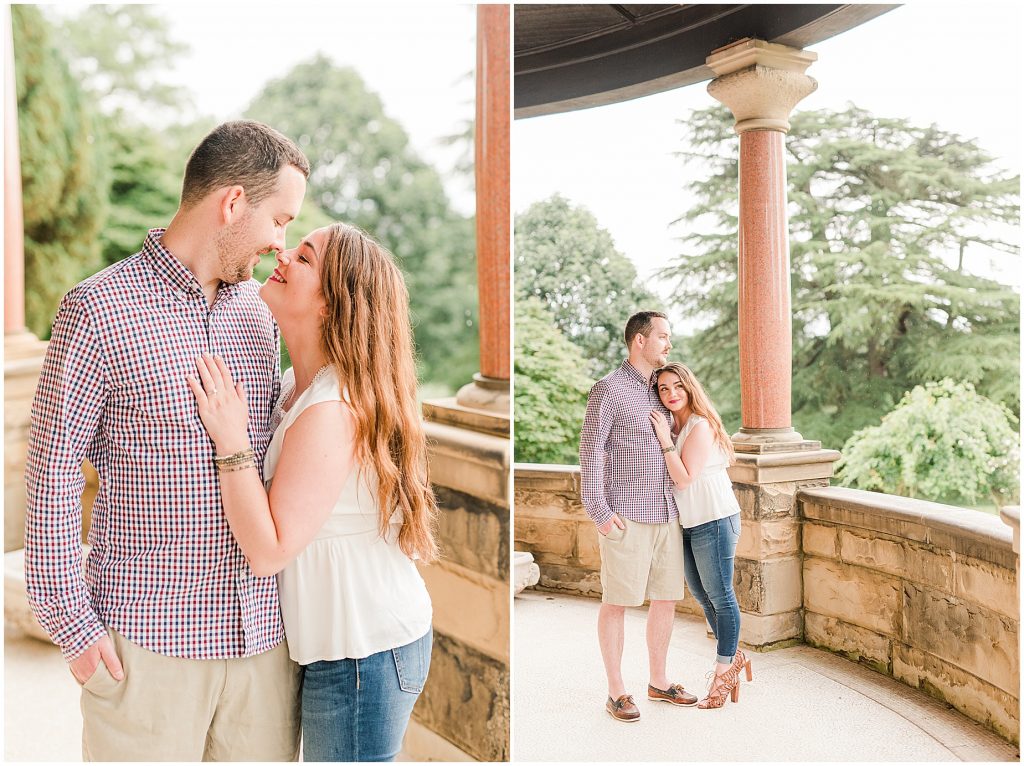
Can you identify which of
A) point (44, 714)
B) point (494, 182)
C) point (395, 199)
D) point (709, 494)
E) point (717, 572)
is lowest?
point (44, 714)

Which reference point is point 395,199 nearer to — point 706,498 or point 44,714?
point 44,714

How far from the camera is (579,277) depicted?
7.39 ft

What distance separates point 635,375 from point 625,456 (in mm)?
219

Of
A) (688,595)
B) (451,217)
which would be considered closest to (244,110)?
(451,217)

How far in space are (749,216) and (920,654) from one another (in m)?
1.27

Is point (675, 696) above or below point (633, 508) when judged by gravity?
below

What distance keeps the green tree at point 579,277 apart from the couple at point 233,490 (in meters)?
0.71

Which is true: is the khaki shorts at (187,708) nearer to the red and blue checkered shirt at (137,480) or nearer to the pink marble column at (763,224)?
the red and blue checkered shirt at (137,480)

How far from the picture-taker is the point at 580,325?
7.31ft

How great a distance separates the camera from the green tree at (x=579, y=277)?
7.27ft

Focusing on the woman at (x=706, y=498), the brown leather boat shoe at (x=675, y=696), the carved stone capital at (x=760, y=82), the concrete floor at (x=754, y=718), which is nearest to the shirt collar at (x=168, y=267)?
the woman at (x=706, y=498)

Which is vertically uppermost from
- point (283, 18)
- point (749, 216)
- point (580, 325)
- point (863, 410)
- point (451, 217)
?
point (283, 18)

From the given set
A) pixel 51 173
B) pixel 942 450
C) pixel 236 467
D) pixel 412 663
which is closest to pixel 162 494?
pixel 236 467

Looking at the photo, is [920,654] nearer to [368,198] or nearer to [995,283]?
[995,283]
